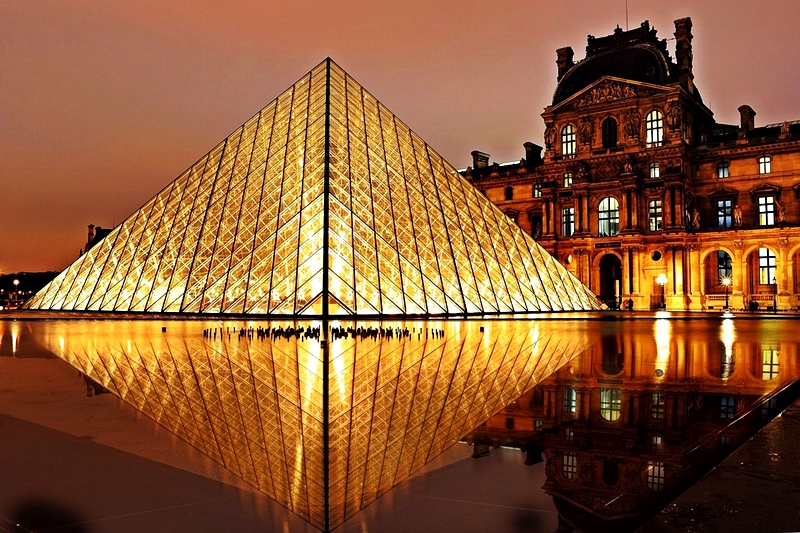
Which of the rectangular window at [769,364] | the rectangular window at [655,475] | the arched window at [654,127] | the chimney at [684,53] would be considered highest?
the chimney at [684,53]

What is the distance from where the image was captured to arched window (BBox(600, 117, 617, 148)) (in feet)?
148

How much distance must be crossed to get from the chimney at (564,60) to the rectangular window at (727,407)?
152ft

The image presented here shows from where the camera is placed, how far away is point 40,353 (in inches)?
531

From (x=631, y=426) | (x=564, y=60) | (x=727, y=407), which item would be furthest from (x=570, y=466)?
(x=564, y=60)

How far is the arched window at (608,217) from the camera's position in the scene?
148 feet

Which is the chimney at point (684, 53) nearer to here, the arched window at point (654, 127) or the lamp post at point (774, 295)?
the arched window at point (654, 127)

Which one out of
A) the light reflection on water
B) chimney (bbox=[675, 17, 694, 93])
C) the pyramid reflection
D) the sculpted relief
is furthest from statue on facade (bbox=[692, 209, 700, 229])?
the pyramid reflection

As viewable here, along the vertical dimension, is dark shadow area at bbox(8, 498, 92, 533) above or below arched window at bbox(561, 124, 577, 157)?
below

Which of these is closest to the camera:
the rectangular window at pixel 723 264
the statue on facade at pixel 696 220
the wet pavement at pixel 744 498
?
the wet pavement at pixel 744 498

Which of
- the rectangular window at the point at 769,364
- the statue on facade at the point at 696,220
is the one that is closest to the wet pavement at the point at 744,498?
the rectangular window at the point at 769,364

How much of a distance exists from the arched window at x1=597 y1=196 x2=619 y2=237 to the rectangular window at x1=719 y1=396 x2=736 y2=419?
3928 cm

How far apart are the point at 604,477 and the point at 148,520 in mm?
2479

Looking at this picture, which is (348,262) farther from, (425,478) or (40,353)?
(425,478)

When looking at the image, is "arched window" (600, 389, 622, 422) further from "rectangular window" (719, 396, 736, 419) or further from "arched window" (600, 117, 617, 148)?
"arched window" (600, 117, 617, 148)
